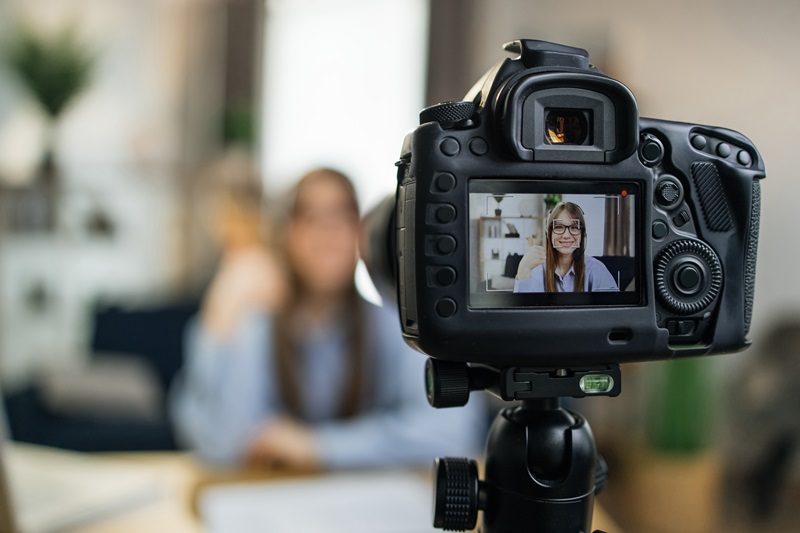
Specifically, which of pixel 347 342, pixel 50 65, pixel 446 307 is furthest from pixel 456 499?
pixel 50 65

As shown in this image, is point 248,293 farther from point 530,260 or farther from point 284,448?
point 530,260

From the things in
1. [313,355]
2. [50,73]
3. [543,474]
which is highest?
[50,73]

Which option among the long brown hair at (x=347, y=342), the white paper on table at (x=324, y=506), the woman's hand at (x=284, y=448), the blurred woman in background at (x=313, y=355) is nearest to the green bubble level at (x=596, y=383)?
the white paper on table at (x=324, y=506)

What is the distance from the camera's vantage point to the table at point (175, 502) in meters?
1.03

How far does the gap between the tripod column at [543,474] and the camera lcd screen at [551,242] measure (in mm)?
108

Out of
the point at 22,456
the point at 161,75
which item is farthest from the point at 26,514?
the point at 161,75

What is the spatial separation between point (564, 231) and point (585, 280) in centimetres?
4

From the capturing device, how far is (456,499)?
59 cm

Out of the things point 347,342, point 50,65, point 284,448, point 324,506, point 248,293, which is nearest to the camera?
point 324,506

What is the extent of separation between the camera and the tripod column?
58 centimetres

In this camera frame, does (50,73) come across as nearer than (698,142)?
No

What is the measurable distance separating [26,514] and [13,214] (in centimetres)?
251

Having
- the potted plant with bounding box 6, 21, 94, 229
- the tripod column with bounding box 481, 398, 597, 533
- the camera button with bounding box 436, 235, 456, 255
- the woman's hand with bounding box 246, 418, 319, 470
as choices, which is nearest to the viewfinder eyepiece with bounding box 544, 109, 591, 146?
the camera button with bounding box 436, 235, 456, 255

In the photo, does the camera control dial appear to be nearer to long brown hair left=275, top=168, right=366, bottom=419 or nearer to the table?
the table
